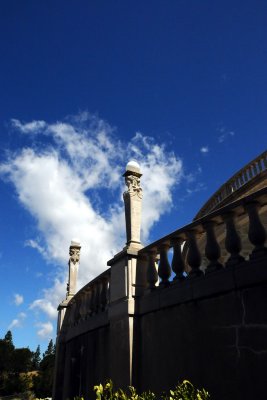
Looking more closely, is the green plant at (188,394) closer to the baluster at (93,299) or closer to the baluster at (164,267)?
the baluster at (164,267)

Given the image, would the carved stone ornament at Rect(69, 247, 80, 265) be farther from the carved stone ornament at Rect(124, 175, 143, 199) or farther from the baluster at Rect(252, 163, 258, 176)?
the baluster at Rect(252, 163, 258, 176)

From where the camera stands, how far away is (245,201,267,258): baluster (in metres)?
4.31

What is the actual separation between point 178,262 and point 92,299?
12.3 feet

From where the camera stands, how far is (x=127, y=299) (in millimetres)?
6344

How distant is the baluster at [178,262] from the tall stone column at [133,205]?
129 centimetres

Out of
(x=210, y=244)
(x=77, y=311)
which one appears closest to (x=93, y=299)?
(x=77, y=311)

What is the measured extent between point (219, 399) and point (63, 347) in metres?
7.87

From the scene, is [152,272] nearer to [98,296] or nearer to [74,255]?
[98,296]

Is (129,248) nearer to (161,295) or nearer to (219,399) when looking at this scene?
(161,295)

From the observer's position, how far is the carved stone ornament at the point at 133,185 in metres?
7.31

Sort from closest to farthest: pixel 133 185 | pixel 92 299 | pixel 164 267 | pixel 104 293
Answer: pixel 164 267, pixel 133 185, pixel 104 293, pixel 92 299

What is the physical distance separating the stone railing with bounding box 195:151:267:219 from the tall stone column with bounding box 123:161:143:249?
5.57 meters

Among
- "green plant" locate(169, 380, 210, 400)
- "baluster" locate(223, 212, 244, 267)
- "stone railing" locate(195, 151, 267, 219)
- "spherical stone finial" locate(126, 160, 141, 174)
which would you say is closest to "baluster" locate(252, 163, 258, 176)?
"stone railing" locate(195, 151, 267, 219)

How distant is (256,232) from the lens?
4.44 meters
